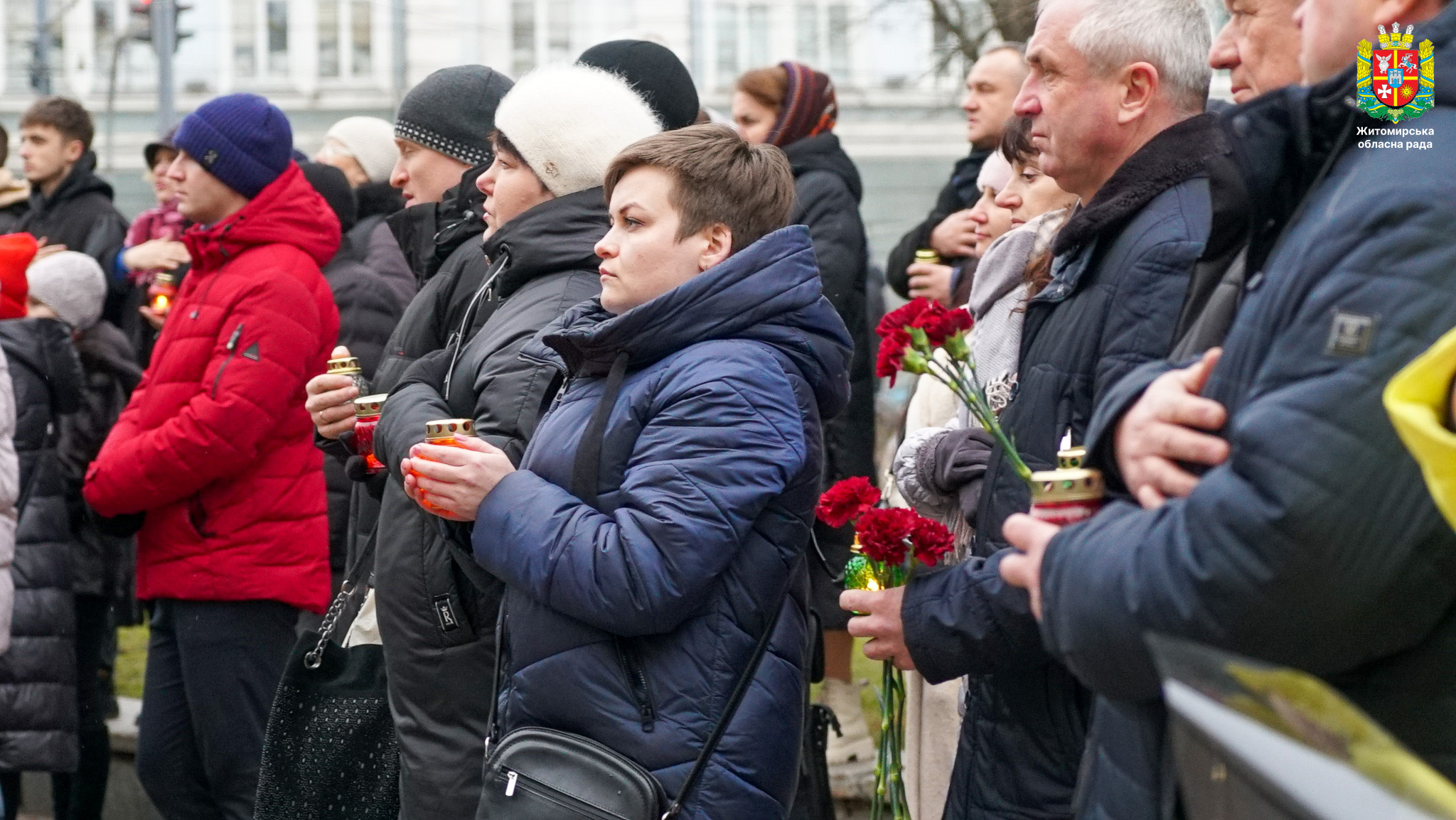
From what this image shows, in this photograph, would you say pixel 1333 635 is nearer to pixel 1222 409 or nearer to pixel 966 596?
pixel 1222 409

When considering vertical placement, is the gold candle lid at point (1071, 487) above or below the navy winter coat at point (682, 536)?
above

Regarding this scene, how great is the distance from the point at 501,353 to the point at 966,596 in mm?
1189

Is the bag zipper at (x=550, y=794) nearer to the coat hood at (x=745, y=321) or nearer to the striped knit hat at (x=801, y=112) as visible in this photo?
the coat hood at (x=745, y=321)

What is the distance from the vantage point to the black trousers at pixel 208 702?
4.60 metres

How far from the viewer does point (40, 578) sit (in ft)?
17.1

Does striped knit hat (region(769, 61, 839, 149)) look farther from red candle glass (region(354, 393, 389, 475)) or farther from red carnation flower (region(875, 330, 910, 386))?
red carnation flower (region(875, 330, 910, 386))

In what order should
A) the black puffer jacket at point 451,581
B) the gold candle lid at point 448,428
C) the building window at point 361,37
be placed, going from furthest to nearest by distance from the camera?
the building window at point 361,37, the black puffer jacket at point 451,581, the gold candle lid at point 448,428

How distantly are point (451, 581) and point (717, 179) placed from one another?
1.00 m

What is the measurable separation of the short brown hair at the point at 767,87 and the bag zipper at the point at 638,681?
148 inches

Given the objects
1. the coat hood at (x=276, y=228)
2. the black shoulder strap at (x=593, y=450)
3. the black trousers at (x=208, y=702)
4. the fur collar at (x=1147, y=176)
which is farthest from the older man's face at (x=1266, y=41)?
the black trousers at (x=208, y=702)

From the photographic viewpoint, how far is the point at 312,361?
4836mm

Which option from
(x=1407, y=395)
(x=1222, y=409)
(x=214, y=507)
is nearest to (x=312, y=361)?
(x=214, y=507)

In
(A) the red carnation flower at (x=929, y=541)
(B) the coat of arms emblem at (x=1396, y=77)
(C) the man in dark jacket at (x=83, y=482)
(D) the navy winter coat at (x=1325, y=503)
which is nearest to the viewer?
(D) the navy winter coat at (x=1325, y=503)

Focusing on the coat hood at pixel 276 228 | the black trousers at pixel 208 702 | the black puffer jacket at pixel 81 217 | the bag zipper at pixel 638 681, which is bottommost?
the black trousers at pixel 208 702
